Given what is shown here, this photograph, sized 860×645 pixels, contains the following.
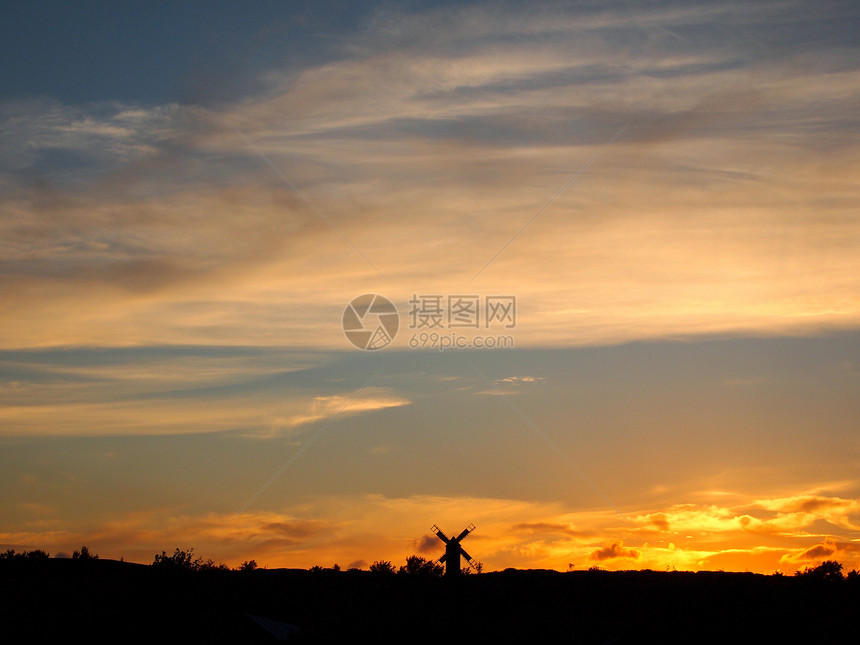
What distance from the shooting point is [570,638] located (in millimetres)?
44656

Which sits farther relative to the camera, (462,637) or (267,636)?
(462,637)

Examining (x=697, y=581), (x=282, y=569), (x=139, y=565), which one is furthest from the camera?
(x=282, y=569)

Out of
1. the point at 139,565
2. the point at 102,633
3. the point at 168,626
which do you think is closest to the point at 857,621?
the point at 168,626

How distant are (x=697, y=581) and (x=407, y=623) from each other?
77.0 ft

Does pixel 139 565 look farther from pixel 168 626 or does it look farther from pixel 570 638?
pixel 570 638

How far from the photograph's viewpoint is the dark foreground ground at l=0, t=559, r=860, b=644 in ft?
139

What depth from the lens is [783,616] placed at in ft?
149

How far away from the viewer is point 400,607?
4959 centimetres

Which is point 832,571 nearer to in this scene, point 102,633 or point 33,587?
point 102,633

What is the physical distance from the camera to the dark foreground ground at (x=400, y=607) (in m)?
42.3

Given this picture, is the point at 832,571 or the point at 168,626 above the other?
the point at 832,571

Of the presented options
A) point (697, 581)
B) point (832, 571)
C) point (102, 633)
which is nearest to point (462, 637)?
point (102, 633)

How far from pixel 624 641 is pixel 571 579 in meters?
16.6

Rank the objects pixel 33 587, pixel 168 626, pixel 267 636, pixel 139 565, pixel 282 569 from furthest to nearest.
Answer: pixel 282 569 < pixel 139 565 < pixel 33 587 < pixel 168 626 < pixel 267 636
